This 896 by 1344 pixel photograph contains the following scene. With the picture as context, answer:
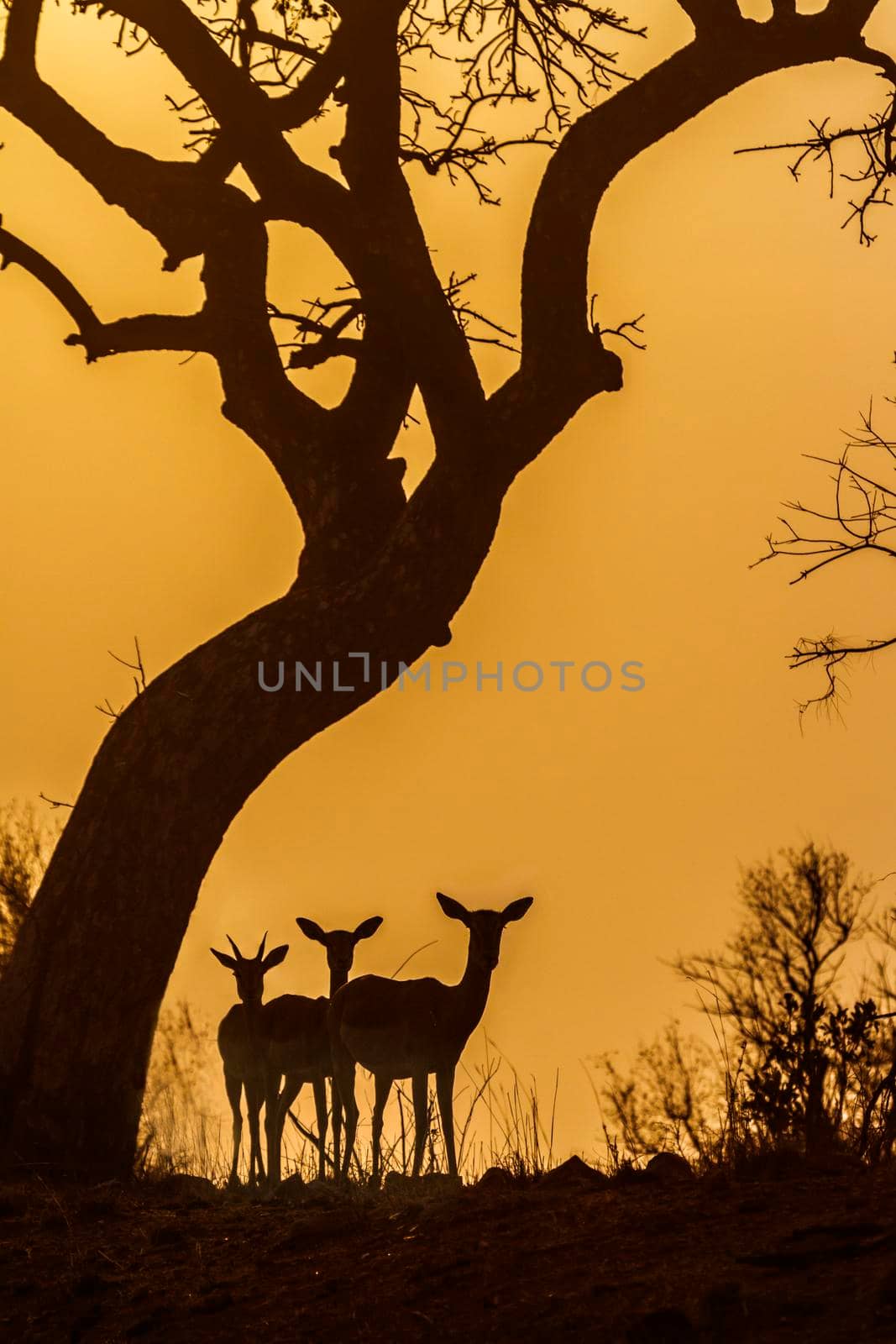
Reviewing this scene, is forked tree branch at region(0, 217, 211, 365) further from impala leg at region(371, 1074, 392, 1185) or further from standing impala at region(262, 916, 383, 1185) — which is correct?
impala leg at region(371, 1074, 392, 1185)

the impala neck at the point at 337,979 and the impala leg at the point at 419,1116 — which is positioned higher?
the impala neck at the point at 337,979

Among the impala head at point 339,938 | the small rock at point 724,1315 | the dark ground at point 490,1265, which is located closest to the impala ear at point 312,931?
the impala head at point 339,938

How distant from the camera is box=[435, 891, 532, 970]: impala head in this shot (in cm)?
1148

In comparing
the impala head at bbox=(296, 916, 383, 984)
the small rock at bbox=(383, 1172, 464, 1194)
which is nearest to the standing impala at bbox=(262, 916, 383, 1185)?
the impala head at bbox=(296, 916, 383, 984)

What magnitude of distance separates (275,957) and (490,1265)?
20.8 ft

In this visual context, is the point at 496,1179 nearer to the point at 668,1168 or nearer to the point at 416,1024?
the point at 668,1168

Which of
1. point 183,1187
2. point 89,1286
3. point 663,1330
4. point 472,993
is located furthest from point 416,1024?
point 663,1330

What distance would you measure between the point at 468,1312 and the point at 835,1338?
1.40 m

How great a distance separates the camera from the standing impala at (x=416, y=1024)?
1125cm

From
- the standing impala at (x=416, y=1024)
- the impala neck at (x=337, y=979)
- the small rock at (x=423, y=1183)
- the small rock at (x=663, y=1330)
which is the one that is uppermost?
the impala neck at (x=337, y=979)

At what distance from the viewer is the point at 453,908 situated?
1151 cm

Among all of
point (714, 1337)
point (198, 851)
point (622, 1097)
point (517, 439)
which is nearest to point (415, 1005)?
point (198, 851)

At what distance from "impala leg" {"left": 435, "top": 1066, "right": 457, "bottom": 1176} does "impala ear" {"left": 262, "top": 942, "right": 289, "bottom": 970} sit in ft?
5.89

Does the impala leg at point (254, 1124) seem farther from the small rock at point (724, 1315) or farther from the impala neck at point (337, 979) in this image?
the small rock at point (724, 1315)
